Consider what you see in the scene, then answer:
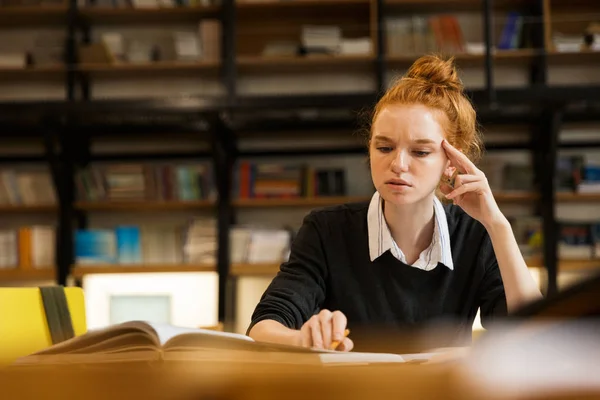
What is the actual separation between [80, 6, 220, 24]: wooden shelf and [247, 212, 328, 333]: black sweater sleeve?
396 centimetres

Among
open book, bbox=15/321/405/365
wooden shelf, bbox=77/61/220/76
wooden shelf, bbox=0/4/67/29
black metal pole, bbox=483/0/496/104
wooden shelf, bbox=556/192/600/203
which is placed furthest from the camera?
wooden shelf, bbox=0/4/67/29

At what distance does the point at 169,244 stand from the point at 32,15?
6.31 ft

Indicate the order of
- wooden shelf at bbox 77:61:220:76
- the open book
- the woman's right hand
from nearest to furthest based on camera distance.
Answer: the open book
the woman's right hand
wooden shelf at bbox 77:61:220:76

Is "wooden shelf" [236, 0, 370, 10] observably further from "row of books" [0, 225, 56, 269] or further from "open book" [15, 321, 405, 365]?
"open book" [15, 321, 405, 365]

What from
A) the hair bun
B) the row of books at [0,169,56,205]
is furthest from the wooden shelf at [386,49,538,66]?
the hair bun

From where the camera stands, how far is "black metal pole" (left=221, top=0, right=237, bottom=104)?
16.7ft

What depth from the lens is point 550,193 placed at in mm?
5094

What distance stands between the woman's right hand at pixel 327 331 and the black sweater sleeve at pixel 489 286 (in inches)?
24.5

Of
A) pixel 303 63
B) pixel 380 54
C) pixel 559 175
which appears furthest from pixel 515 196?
pixel 303 63

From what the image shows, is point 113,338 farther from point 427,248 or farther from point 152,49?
point 152,49

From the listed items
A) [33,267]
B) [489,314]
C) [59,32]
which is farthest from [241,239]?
[489,314]

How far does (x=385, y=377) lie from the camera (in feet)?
1.21

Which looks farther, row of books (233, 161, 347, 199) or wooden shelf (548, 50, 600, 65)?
row of books (233, 161, 347, 199)

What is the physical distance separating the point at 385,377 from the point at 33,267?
5.21 m
